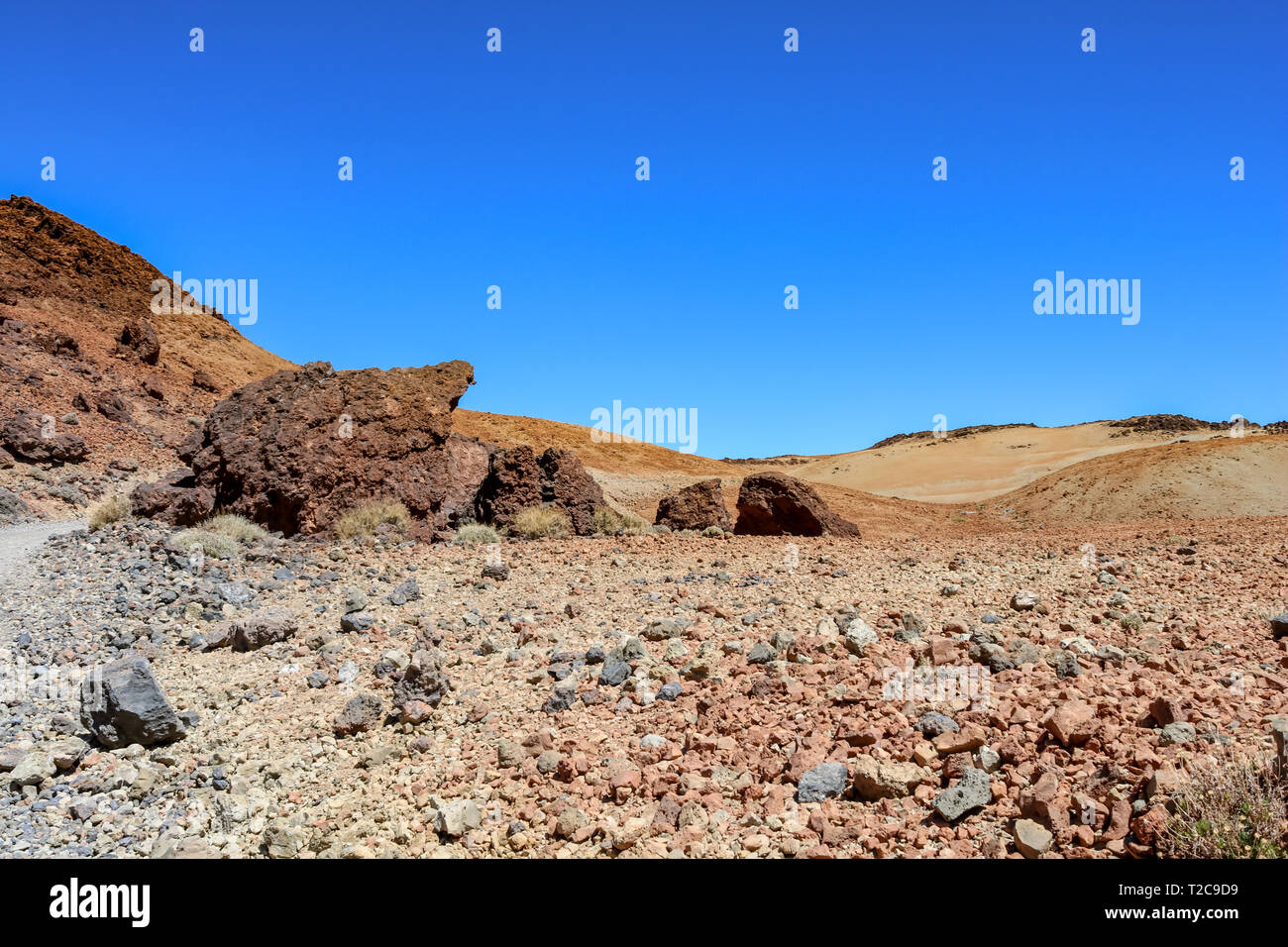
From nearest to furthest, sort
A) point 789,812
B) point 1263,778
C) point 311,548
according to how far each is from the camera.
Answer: point 1263,778
point 789,812
point 311,548

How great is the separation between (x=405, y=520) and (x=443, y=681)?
617cm

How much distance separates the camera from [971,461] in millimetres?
46875

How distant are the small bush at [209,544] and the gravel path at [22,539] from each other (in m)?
1.62

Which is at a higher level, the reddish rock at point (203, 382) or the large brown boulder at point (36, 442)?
the reddish rock at point (203, 382)

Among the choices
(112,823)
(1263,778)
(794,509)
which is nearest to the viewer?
(1263,778)

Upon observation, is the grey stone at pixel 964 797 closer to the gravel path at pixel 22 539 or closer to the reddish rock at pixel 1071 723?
the reddish rock at pixel 1071 723

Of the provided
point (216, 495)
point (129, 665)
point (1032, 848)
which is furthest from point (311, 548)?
point (1032, 848)

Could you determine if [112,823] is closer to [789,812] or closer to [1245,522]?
[789,812]

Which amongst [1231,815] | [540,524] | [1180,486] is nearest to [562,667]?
[1231,815]

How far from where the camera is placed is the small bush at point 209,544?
30.5ft

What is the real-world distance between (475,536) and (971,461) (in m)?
41.9

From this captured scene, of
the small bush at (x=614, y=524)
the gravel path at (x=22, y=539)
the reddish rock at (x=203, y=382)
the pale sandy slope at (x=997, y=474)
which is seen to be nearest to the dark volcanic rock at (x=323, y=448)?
the gravel path at (x=22, y=539)

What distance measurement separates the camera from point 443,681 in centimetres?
547

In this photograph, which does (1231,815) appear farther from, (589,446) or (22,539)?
(589,446)
